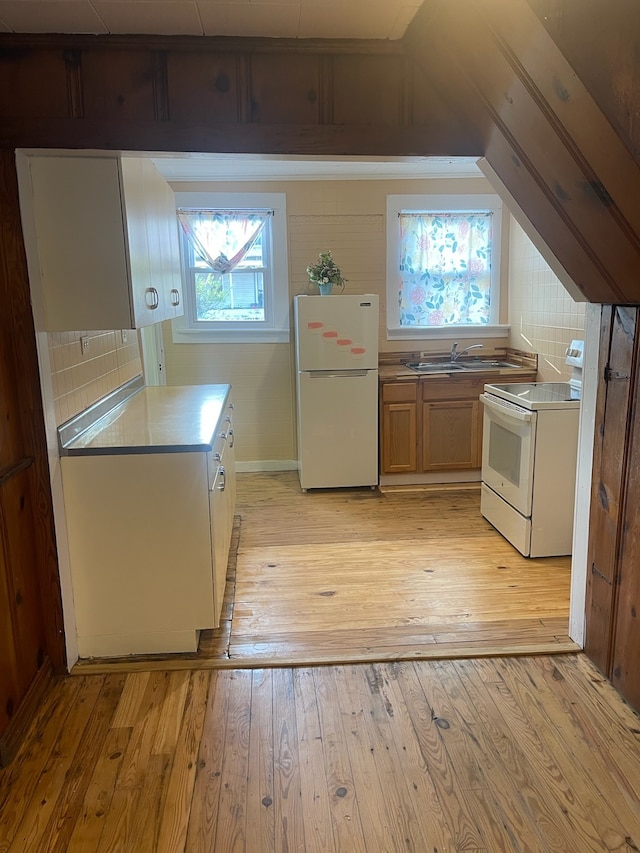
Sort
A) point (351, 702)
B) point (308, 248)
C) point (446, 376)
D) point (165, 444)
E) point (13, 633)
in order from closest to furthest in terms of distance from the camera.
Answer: point (13, 633), point (351, 702), point (165, 444), point (446, 376), point (308, 248)

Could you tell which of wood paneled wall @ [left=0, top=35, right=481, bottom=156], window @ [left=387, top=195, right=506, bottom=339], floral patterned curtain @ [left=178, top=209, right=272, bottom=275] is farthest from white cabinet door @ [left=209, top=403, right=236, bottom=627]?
window @ [left=387, top=195, right=506, bottom=339]

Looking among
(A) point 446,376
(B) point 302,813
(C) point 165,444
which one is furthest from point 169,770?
(A) point 446,376

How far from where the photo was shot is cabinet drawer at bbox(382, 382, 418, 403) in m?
4.57

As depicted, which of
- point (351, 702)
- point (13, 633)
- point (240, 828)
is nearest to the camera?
point (240, 828)

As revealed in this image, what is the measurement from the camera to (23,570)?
87.9 inches

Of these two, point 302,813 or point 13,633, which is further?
point 13,633

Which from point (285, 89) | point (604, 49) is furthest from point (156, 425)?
point (604, 49)

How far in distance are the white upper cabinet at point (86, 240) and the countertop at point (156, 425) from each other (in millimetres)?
469

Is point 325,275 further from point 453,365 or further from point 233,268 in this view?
point 453,365

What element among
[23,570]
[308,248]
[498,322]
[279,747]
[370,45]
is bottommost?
[279,747]

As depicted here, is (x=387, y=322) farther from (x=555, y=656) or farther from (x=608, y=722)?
(x=608, y=722)

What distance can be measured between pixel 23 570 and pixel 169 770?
0.88 meters

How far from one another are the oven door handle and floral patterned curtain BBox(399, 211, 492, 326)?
1559mm

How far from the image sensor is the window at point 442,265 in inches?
197
